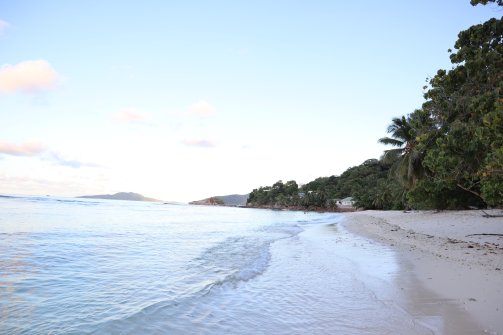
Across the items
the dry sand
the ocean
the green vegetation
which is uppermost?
the green vegetation

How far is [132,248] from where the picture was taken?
12.8m

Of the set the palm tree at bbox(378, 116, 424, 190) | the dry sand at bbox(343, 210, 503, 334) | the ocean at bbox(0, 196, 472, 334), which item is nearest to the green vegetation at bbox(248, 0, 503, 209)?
the dry sand at bbox(343, 210, 503, 334)

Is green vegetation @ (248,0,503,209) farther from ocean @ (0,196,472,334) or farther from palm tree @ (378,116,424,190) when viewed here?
palm tree @ (378,116,424,190)

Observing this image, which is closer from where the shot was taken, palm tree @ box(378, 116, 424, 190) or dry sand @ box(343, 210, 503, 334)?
dry sand @ box(343, 210, 503, 334)

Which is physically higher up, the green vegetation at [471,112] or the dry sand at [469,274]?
the green vegetation at [471,112]

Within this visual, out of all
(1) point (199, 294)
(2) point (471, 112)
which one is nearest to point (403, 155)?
(2) point (471, 112)

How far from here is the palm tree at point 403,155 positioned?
30344 mm

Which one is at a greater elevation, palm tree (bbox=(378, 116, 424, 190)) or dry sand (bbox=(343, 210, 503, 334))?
palm tree (bbox=(378, 116, 424, 190))

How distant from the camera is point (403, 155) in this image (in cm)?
3297

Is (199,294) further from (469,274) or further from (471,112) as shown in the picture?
(471,112)

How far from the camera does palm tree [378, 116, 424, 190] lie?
30344 millimetres

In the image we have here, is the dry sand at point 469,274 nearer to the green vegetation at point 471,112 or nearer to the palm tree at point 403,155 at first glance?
the green vegetation at point 471,112

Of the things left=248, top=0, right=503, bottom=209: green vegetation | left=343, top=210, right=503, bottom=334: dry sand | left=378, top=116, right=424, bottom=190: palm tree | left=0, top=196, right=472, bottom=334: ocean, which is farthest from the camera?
left=378, top=116, right=424, bottom=190: palm tree

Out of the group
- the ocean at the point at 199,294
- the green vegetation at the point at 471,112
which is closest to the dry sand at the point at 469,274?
the ocean at the point at 199,294
